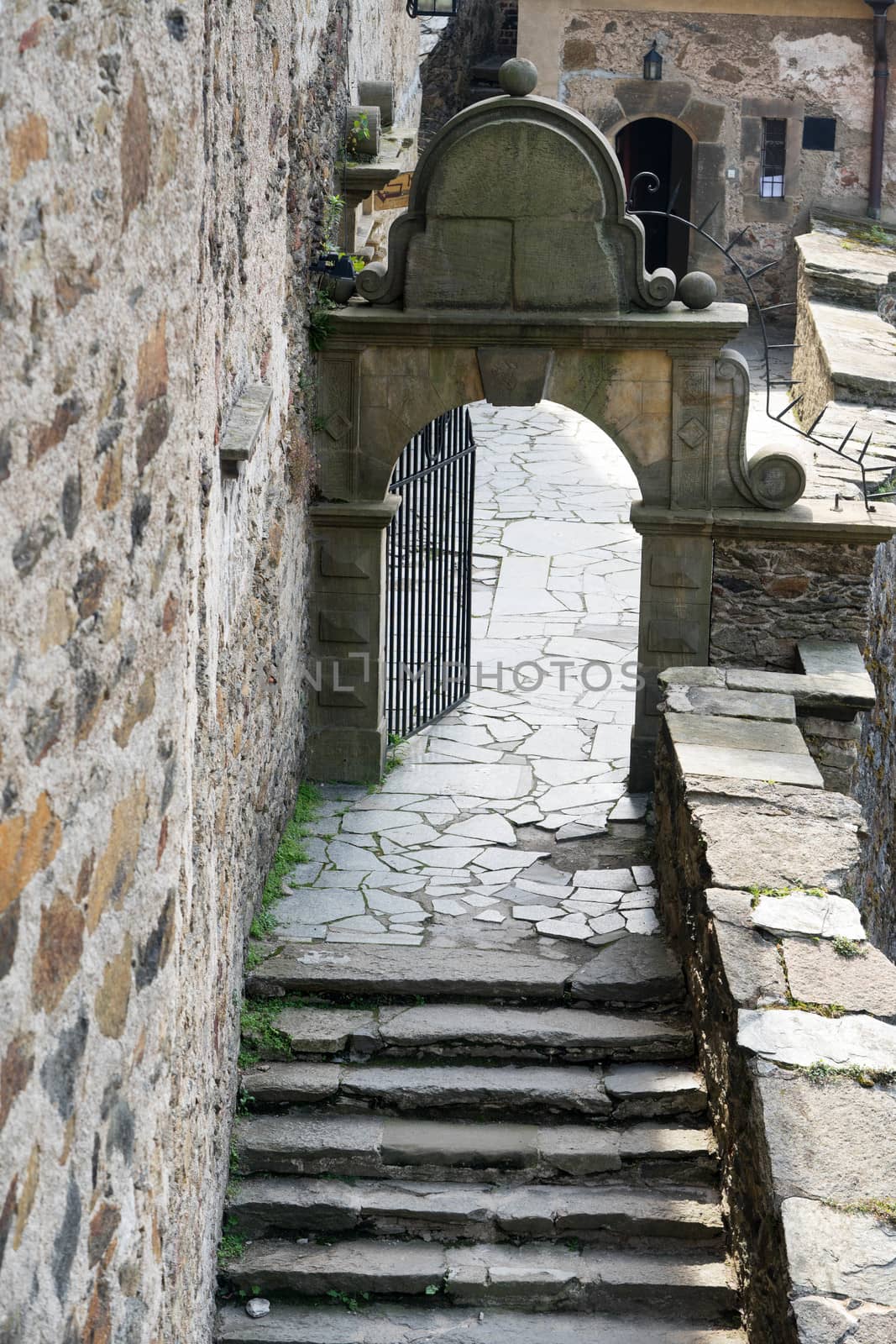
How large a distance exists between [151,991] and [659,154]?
16974mm

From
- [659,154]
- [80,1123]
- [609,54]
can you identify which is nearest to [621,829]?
[80,1123]

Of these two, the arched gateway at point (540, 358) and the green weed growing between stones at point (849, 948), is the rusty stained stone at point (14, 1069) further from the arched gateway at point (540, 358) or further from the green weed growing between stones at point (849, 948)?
the arched gateway at point (540, 358)

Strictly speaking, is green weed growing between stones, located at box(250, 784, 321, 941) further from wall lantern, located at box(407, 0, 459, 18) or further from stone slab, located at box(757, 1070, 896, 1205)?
wall lantern, located at box(407, 0, 459, 18)

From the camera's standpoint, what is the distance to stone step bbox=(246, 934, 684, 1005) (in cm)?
679

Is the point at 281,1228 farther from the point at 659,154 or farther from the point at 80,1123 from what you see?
the point at 659,154

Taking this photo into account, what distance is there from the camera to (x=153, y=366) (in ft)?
11.1

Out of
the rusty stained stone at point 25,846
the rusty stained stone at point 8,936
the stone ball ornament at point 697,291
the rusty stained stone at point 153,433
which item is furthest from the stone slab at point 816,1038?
the stone ball ornament at point 697,291

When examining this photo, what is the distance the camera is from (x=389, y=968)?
6863mm

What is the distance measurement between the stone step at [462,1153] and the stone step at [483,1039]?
36 cm

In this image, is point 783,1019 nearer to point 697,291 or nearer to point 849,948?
point 849,948

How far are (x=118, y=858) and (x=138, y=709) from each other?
30 cm

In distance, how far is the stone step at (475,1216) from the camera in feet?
19.6

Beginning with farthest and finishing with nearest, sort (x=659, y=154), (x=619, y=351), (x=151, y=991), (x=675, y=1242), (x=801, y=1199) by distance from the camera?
(x=659, y=154) → (x=619, y=351) → (x=675, y=1242) → (x=801, y=1199) → (x=151, y=991)

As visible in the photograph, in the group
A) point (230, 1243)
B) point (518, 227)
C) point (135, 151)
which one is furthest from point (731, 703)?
point (135, 151)
